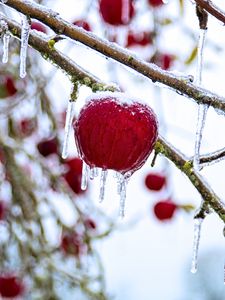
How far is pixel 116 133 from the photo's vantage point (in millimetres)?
884

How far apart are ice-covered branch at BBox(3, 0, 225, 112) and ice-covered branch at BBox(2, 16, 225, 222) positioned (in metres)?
0.06

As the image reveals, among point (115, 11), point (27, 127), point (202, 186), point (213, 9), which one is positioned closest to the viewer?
point (213, 9)

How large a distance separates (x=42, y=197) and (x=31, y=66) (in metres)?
0.40

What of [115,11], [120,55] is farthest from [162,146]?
[115,11]

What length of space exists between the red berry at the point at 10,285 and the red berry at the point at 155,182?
0.47 m

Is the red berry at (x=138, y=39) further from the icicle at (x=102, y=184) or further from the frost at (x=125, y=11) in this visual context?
the icicle at (x=102, y=184)

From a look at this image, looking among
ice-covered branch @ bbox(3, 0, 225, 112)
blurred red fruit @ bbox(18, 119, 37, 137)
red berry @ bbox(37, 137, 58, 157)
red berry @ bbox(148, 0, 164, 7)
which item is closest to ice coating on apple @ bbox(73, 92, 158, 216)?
ice-covered branch @ bbox(3, 0, 225, 112)

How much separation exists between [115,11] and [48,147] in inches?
18.6

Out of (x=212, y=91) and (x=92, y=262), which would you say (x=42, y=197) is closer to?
(x=92, y=262)

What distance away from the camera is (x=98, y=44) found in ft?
2.57

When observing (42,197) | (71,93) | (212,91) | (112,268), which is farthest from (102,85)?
(112,268)

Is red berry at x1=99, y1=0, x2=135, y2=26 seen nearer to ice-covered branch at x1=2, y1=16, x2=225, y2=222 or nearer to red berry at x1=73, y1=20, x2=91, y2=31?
red berry at x1=73, y1=20, x2=91, y2=31

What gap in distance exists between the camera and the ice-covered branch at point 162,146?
0.85 meters

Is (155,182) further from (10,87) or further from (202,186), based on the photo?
(202,186)
